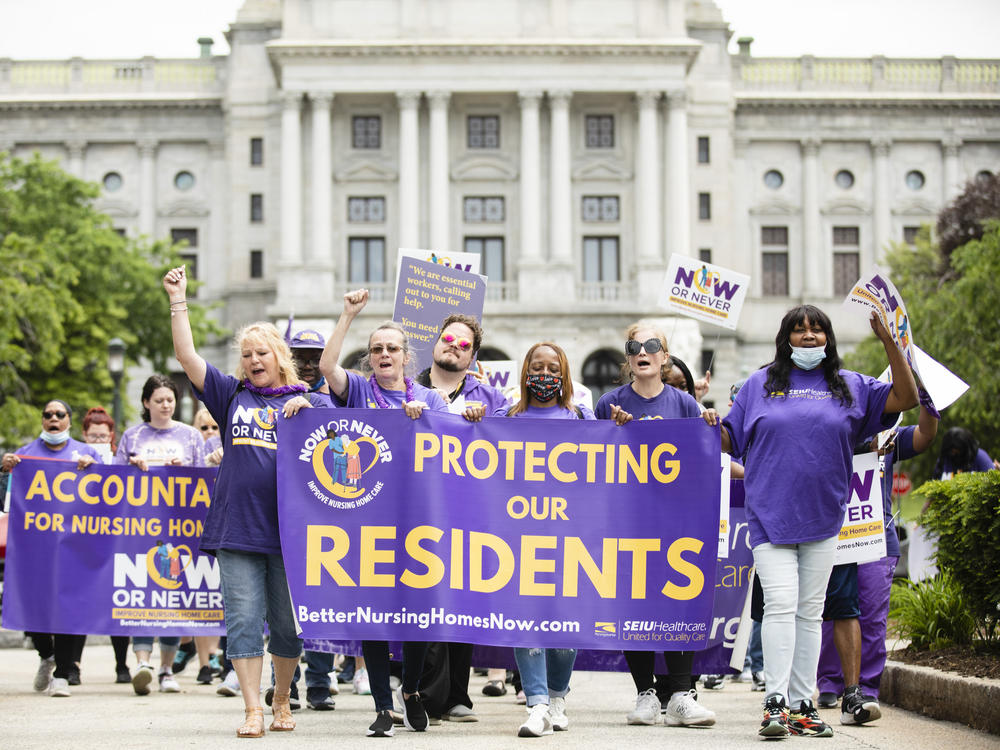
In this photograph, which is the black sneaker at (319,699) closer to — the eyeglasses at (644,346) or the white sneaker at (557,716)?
the white sneaker at (557,716)

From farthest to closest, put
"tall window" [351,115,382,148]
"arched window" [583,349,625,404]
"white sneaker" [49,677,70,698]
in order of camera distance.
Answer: "tall window" [351,115,382,148] < "arched window" [583,349,625,404] < "white sneaker" [49,677,70,698]

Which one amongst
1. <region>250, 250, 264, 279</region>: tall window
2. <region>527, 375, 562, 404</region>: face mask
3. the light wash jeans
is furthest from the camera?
<region>250, 250, 264, 279</region>: tall window

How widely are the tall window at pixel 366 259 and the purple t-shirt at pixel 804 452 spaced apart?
47.2 meters

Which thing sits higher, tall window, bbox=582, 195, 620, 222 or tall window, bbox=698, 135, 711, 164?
tall window, bbox=698, 135, 711, 164

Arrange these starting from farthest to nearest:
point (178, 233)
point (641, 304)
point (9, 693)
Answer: point (178, 233) < point (641, 304) < point (9, 693)

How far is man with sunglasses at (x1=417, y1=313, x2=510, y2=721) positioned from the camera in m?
9.69

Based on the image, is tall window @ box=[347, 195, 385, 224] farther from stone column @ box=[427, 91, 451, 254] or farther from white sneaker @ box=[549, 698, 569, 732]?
white sneaker @ box=[549, 698, 569, 732]

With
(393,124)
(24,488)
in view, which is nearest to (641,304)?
(393,124)

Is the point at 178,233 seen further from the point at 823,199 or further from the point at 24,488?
the point at 24,488

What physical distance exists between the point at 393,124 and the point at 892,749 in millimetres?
49335

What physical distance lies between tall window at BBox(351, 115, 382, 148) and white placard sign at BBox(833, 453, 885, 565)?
47471mm

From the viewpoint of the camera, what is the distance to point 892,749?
8.23 m

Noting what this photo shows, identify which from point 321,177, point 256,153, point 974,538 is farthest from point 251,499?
point 256,153

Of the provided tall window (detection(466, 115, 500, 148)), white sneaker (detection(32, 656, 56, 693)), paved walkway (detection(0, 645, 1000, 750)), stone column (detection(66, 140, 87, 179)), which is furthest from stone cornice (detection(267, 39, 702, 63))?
paved walkway (detection(0, 645, 1000, 750))
